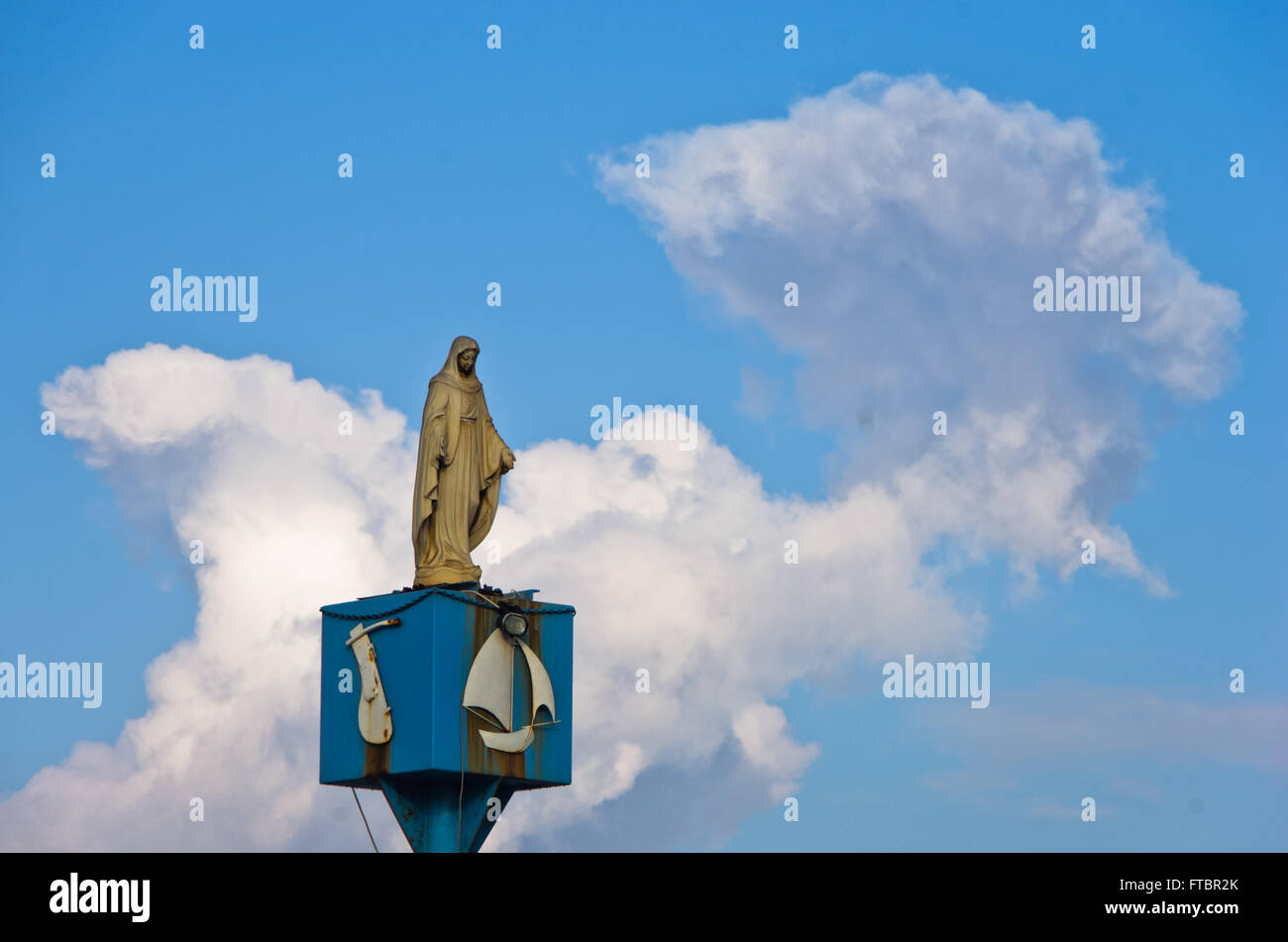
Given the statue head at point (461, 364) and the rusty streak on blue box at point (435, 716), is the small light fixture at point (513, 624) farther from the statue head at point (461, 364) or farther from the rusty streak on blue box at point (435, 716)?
the statue head at point (461, 364)

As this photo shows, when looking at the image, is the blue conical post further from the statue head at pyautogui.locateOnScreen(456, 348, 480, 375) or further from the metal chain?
the statue head at pyautogui.locateOnScreen(456, 348, 480, 375)

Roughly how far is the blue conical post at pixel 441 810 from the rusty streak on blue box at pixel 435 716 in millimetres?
18

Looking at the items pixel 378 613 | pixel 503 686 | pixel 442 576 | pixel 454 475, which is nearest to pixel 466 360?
pixel 454 475

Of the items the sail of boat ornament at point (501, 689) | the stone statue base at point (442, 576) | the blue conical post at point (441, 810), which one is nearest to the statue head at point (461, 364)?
the stone statue base at point (442, 576)

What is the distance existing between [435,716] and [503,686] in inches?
61.5

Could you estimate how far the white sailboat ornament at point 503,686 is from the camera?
37.9 metres

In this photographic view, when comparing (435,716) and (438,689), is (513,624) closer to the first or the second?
(438,689)

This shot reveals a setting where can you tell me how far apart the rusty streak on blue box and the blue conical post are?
0.06ft

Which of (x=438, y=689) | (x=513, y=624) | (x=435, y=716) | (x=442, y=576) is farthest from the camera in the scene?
(x=442, y=576)

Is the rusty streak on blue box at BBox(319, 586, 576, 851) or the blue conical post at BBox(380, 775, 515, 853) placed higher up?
the rusty streak on blue box at BBox(319, 586, 576, 851)

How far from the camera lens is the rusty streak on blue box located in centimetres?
3753

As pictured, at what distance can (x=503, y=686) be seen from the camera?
38344 mm

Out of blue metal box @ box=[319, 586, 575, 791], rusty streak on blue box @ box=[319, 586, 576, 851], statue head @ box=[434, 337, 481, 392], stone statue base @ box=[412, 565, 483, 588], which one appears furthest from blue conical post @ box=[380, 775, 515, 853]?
statue head @ box=[434, 337, 481, 392]
